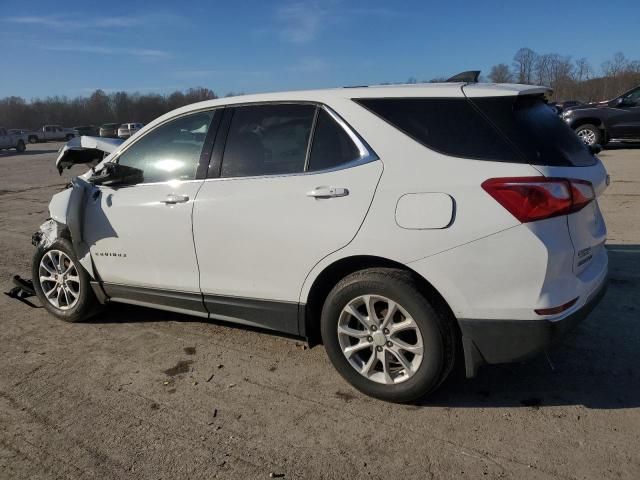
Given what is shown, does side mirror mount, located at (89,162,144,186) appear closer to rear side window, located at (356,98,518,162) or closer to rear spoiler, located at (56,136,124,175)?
rear spoiler, located at (56,136,124,175)

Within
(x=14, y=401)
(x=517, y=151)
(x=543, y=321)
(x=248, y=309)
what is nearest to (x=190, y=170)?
(x=248, y=309)

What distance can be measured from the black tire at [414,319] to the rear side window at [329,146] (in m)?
0.69

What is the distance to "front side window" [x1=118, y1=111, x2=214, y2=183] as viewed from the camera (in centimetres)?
373

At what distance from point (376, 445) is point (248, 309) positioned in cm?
126

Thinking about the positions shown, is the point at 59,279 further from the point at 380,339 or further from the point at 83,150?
the point at 380,339

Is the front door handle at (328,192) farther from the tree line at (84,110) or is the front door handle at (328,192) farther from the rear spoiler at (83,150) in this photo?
the tree line at (84,110)

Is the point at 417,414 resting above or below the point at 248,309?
below

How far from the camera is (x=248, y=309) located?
137 inches

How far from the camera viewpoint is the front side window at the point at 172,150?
12.2 feet

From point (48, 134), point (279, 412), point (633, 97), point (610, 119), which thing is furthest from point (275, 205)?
point (48, 134)

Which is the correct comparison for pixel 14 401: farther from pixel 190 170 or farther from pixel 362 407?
pixel 362 407

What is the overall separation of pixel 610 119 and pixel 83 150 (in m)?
15.4

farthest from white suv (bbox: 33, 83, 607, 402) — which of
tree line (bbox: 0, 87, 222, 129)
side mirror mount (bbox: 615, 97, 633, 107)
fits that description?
tree line (bbox: 0, 87, 222, 129)

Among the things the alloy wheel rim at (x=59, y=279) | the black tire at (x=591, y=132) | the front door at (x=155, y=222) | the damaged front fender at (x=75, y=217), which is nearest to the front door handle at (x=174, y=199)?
the front door at (x=155, y=222)
